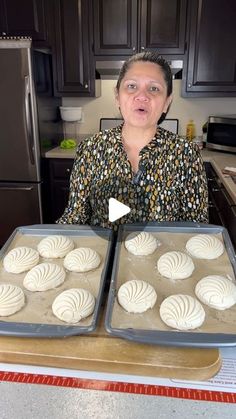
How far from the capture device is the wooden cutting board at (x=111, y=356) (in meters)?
0.65

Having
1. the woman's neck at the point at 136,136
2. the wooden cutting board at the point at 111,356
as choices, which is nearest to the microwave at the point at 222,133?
the woman's neck at the point at 136,136

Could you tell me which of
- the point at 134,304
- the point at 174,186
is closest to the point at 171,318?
the point at 134,304

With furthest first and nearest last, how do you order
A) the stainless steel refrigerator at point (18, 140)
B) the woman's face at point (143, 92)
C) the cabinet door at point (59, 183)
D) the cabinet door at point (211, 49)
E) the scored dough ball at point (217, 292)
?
1. the cabinet door at point (59, 183)
2. the cabinet door at point (211, 49)
3. the stainless steel refrigerator at point (18, 140)
4. the woman's face at point (143, 92)
5. the scored dough ball at point (217, 292)

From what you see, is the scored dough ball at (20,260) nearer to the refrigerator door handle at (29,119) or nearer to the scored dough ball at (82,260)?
the scored dough ball at (82,260)

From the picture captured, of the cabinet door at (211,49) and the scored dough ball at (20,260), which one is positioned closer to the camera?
the scored dough ball at (20,260)

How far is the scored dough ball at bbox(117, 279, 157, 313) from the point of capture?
2.44 ft

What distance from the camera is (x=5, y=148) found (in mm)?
2611

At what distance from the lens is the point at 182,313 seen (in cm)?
70

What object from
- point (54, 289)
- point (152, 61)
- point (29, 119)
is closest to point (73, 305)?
point (54, 289)

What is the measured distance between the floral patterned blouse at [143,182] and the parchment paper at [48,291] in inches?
9.0

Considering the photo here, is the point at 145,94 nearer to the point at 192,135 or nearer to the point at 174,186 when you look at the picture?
the point at 174,186

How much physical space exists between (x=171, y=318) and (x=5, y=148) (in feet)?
7.38

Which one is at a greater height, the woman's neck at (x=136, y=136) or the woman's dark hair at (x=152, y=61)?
the woman's dark hair at (x=152, y=61)

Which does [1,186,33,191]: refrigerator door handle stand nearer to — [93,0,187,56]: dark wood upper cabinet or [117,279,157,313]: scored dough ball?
[93,0,187,56]: dark wood upper cabinet
